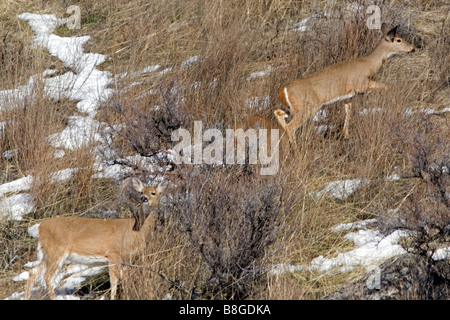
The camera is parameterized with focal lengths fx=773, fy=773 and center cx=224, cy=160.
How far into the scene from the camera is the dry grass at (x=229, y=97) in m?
6.01

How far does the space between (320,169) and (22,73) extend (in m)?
4.11

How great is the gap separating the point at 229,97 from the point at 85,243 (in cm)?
316

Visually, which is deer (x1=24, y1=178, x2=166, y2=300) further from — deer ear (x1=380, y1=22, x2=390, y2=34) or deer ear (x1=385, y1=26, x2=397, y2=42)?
deer ear (x1=380, y1=22, x2=390, y2=34)

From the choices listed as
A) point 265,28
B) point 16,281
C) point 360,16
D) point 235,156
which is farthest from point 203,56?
point 16,281

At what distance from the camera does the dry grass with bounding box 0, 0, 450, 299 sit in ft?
19.7

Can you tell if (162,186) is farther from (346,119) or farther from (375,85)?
(375,85)

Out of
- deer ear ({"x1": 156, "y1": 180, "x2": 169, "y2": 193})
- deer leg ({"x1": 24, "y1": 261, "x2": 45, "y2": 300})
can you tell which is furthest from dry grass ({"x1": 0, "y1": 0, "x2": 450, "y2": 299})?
deer ear ({"x1": 156, "y1": 180, "x2": 169, "y2": 193})

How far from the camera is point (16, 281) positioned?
236 inches

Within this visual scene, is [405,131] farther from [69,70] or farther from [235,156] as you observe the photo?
[69,70]

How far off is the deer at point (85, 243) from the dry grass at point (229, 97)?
238mm

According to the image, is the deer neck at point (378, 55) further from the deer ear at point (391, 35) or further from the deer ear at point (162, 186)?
the deer ear at point (162, 186)

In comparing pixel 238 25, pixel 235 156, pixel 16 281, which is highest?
pixel 238 25

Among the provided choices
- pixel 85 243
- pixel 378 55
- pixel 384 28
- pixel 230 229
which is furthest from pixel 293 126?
pixel 85 243

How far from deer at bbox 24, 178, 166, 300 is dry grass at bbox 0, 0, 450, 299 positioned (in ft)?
0.78
